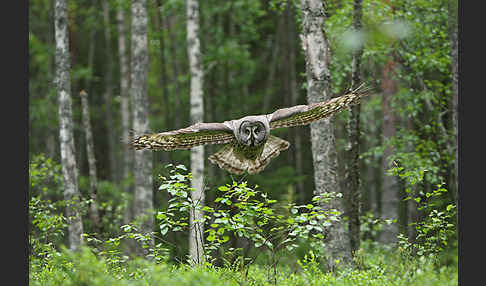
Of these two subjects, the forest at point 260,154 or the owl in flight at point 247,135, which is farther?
the owl in flight at point 247,135

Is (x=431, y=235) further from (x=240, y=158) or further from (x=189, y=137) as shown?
(x=189, y=137)

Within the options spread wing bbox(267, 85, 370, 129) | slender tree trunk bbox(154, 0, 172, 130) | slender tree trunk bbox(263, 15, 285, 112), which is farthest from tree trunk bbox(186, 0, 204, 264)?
slender tree trunk bbox(263, 15, 285, 112)

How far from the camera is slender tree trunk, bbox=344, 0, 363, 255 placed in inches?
403

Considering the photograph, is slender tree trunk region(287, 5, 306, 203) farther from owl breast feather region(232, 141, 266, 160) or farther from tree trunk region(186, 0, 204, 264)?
owl breast feather region(232, 141, 266, 160)

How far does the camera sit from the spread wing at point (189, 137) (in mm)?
7438

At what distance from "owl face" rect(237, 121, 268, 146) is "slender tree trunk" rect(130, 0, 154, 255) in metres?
7.34

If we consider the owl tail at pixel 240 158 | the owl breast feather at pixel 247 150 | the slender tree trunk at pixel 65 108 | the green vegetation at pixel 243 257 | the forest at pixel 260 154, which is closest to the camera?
the green vegetation at pixel 243 257

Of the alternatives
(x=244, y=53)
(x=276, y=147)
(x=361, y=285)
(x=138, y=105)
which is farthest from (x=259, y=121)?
(x=244, y=53)

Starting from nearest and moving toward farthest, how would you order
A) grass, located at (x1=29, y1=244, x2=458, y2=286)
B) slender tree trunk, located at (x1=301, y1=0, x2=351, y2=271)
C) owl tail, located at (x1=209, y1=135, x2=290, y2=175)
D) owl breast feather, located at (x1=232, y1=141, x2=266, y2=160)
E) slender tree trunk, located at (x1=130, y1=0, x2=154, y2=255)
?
grass, located at (x1=29, y1=244, x2=458, y2=286), owl breast feather, located at (x1=232, y1=141, x2=266, y2=160), owl tail, located at (x1=209, y1=135, x2=290, y2=175), slender tree trunk, located at (x1=301, y1=0, x2=351, y2=271), slender tree trunk, located at (x1=130, y1=0, x2=154, y2=255)

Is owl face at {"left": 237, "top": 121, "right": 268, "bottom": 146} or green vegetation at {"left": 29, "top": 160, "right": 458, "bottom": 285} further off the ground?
owl face at {"left": 237, "top": 121, "right": 268, "bottom": 146}

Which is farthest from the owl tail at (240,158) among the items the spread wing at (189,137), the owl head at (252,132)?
the owl head at (252,132)

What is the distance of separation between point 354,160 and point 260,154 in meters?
2.86

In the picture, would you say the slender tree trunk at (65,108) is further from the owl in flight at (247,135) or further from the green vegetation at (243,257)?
A: the owl in flight at (247,135)

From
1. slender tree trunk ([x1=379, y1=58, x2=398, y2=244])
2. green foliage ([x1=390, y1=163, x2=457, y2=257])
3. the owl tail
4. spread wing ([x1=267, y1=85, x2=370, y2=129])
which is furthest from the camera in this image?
slender tree trunk ([x1=379, y1=58, x2=398, y2=244])
